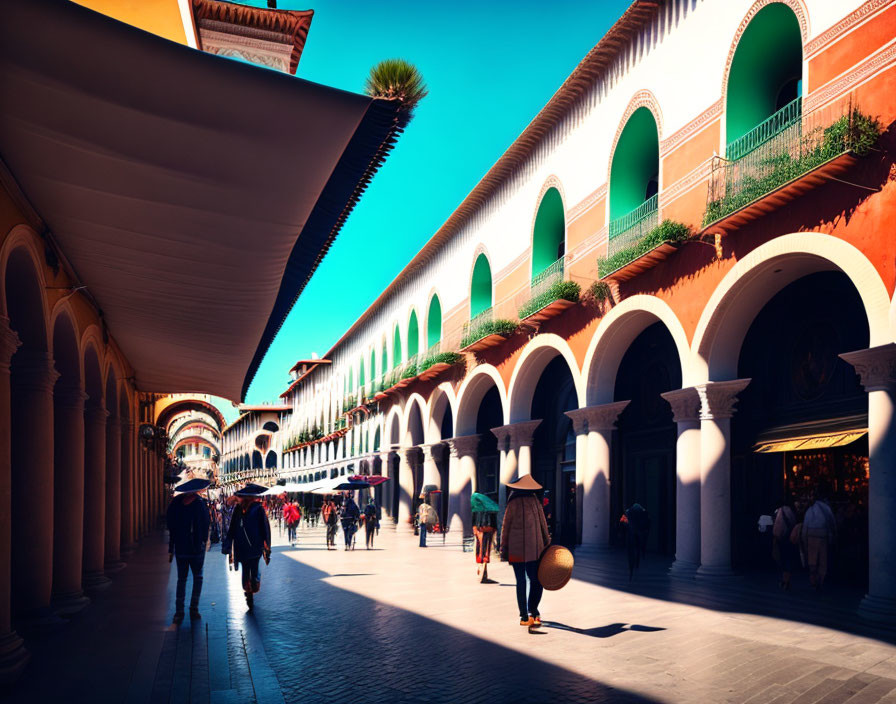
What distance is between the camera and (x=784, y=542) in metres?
13.2

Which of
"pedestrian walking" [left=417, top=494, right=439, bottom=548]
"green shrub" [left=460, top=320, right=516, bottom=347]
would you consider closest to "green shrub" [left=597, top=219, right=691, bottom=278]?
"green shrub" [left=460, top=320, right=516, bottom=347]

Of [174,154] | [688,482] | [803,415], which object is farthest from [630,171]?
[174,154]

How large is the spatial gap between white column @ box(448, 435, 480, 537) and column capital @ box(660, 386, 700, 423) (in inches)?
512

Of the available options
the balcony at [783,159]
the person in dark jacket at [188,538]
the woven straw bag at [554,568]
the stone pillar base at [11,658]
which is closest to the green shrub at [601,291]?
the balcony at [783,159]

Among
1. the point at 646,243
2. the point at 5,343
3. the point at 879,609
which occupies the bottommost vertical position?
the point at 879,609

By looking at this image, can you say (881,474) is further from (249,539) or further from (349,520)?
(349,520)

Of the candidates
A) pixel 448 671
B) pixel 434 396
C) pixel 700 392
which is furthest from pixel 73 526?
pixel 434 396

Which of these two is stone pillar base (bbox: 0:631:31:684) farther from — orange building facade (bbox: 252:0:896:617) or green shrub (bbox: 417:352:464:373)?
green shrub (bbox: 417:352:464:373)

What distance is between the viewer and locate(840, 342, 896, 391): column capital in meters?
10.6

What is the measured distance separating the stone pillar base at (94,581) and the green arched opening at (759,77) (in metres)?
13.1

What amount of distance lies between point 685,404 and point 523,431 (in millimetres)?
8561

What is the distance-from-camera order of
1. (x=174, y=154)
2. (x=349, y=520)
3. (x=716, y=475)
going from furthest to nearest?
(x=349, y=520) → (x=716, y=475) → (x=174, y=154)

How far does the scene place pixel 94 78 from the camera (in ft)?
15.4

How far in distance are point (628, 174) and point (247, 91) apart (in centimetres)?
1510
